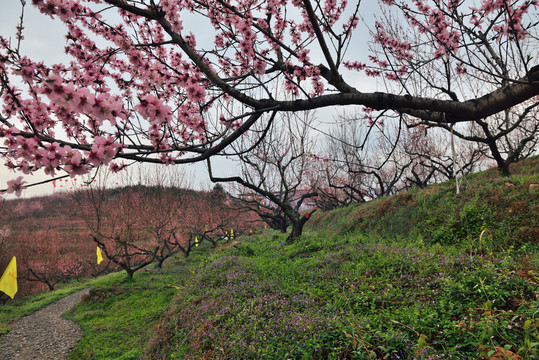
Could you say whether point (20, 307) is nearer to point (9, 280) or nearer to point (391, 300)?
point (9, 280)

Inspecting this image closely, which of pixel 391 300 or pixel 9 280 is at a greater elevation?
pixel 9 280

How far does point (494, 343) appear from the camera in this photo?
6.61ft

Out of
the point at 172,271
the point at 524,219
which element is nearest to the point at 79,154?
the point at 524,219

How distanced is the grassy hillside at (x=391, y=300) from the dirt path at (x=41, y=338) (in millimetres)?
538

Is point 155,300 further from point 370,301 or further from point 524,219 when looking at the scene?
point 524,219

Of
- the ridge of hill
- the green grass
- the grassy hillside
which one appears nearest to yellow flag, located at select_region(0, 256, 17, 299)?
the green grass

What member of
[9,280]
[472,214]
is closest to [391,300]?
[472,214]

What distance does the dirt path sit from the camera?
7.09 metres

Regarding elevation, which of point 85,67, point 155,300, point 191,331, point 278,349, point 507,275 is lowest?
point 155,300

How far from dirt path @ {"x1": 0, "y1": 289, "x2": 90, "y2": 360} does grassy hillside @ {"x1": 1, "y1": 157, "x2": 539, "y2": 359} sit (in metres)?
0.54

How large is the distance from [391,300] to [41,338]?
35.8ft

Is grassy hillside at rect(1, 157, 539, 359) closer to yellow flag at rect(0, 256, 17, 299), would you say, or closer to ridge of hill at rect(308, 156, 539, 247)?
ridge of hill at rect(308, 156, 539, 247)

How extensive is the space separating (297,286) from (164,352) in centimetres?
254

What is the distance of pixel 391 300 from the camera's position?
127 inches
